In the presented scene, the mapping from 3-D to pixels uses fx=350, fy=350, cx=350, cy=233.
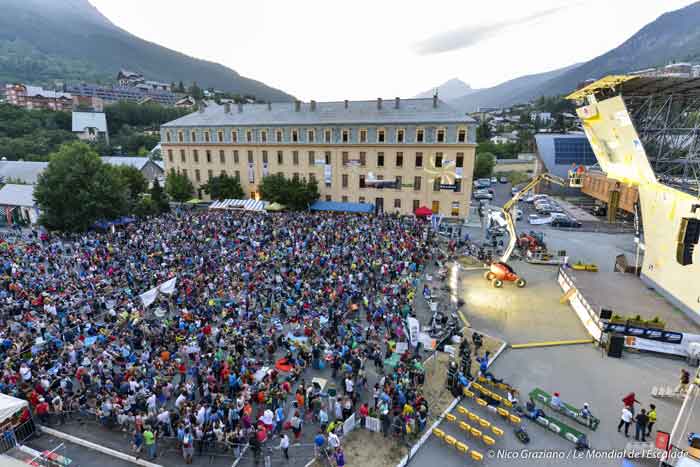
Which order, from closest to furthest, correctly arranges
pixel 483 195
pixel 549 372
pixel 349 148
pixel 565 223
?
pixel 549 372 → pixel 565 223 → pixel 349 148 → pixel 483 195

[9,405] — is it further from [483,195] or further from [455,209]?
[483,195]

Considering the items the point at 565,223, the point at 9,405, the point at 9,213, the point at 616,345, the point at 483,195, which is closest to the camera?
the point at 9,405

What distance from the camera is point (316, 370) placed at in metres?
15.0

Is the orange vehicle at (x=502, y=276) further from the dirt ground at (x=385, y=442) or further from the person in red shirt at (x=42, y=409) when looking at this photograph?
the person in red shirt at (x=42, y=409)

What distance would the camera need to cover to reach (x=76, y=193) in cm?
3444

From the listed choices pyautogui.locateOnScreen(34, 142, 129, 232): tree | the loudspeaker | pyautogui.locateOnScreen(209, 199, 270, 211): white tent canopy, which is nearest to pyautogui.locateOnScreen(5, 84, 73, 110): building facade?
pyautogui.locateOnScreen(34, 142, 129, 232): tree

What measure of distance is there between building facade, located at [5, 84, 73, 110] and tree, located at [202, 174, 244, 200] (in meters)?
136

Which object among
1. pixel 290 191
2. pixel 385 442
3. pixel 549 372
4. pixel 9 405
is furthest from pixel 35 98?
pixel 549 372

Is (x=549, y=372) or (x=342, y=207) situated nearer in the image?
(x=549, y=372)

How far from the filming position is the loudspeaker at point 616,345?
1642 cm

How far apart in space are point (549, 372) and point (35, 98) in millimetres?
190344

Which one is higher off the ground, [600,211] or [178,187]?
[178,187]

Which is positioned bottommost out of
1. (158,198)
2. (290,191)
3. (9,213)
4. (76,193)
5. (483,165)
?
(9,213)

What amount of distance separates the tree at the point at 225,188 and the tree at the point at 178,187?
11.6ft
